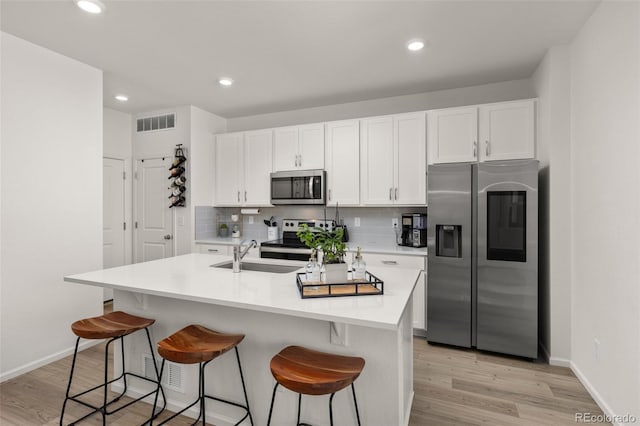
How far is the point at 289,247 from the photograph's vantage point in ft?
13.0

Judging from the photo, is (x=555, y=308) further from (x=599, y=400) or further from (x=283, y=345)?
(x=283, y=345)

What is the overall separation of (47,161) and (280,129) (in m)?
2.43

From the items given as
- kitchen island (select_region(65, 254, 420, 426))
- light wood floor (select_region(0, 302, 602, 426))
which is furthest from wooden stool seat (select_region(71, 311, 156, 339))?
light wood floor (select_region(0, 302, 602, 426))

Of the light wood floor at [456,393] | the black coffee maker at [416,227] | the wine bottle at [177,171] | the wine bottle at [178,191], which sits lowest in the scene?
the light wood floor at [456,393]

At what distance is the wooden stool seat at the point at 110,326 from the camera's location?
1965mm

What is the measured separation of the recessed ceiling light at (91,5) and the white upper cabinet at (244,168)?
7.50 ft

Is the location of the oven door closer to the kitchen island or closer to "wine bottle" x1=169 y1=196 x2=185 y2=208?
"wine bottle" x1=169 y1=196 x2=185 y2=208

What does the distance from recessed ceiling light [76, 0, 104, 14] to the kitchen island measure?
181cm

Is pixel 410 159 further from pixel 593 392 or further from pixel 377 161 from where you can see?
pixel 593 392

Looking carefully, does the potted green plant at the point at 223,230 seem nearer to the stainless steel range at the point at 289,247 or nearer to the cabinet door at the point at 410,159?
the stainless steel range at the point at 289,247

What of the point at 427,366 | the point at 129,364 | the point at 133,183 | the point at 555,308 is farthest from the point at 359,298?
the point at 133,183

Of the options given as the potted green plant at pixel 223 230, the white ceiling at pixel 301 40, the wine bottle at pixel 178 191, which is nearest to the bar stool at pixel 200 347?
the white ceiling at pixel 301 40

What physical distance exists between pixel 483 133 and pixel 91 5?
341 centimetres

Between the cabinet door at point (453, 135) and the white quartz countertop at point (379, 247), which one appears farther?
the white quartz countertop at point (379, 247)
